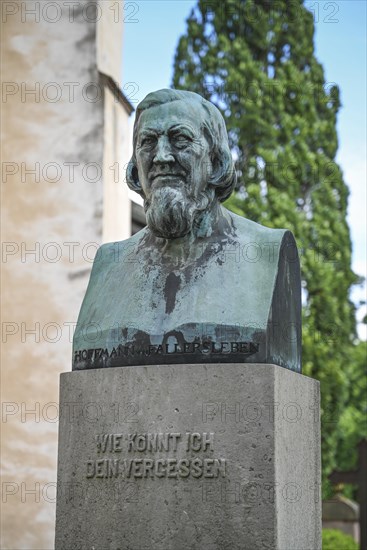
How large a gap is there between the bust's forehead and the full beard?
31cm

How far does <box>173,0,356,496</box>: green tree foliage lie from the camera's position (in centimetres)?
1900

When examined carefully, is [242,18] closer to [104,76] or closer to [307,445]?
[104,76]

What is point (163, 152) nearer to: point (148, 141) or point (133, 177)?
point (148, 141)

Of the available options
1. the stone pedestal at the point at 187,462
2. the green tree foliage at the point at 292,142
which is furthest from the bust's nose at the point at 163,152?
the green tree foliage at the point at 292,142

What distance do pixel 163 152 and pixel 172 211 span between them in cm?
29

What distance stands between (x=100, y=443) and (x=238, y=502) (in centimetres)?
77

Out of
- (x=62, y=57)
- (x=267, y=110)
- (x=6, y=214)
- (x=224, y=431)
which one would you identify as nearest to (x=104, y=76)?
(x=62, y=57)

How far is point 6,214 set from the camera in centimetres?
1222

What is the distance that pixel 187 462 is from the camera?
4.81m

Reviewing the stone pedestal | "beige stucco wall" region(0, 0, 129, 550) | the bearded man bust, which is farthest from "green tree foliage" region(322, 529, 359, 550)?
the bearded man bust

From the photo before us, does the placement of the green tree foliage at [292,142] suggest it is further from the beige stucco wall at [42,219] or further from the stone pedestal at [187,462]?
the stone pedestal at [187,462]

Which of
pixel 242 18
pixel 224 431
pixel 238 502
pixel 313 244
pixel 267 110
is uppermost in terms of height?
pixel 242 18

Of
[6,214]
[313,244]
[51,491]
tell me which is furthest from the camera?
[313,244]

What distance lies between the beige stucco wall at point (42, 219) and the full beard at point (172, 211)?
6.61 meters
